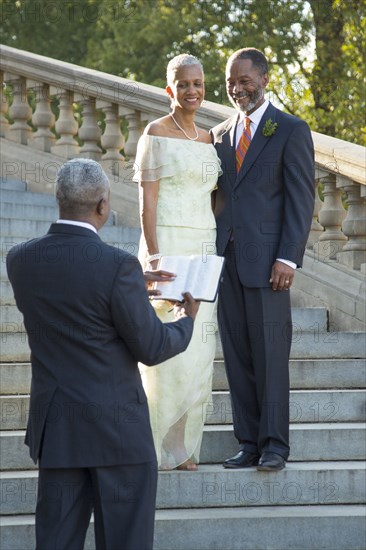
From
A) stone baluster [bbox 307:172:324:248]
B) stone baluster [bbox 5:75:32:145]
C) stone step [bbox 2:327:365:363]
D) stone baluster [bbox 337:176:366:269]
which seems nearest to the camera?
stone step [bbox 2:327:365:363]

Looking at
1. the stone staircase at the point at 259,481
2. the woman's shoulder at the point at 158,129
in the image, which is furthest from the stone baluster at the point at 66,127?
the woman's shoulder at the point at 158,129

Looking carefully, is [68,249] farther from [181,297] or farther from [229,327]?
[229,327]

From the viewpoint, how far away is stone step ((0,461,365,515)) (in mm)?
6074

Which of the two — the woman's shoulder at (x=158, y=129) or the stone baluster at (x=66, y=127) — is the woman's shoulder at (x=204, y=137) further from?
the stone baluster at (x=66, y=127)

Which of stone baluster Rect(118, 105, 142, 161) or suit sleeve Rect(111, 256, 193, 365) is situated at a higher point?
stone baluster Rect(118, 105, 142, 161)

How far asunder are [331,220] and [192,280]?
168 inches

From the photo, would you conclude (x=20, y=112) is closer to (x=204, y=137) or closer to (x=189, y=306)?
(x=204, y=137)

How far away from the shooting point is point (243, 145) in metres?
6.36

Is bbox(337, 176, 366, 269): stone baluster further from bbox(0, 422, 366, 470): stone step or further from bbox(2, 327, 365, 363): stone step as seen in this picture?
bbox(0, 422, 366, 470): stone step

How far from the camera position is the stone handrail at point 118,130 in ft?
27.5

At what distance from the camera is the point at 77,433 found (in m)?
4.14

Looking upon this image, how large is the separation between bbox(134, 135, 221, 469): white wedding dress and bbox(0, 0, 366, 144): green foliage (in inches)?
355

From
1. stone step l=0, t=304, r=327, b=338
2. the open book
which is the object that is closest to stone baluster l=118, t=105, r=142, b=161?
stone step l=0, t=304, r=327, b=338

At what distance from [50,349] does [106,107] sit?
6.36 m
